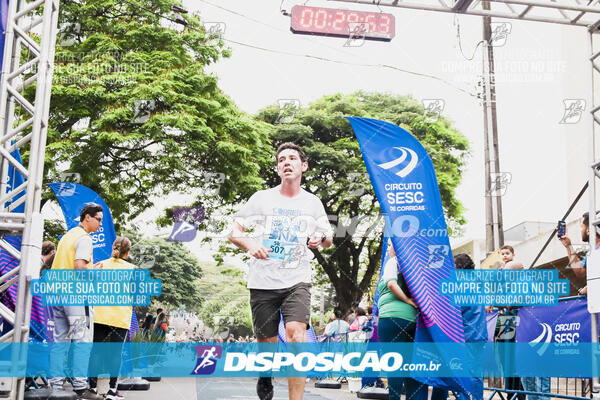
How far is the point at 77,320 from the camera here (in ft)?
19.7

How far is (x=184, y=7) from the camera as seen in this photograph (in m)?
17.6

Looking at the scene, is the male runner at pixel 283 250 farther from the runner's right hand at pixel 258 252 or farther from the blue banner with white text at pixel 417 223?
the blue banner with white text at pixel 417 223

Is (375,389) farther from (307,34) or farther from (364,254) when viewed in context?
(364,254)

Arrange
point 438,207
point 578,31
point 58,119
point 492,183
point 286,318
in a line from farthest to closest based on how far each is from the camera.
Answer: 1. point 578,31
2. point 58,119
3. point 492,183
4. point 438,207
5. point 286,318

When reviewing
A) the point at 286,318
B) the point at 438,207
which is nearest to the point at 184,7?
the point at 438,207

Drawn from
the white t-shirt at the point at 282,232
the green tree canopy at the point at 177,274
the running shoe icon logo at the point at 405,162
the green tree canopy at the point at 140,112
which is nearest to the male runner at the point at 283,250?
the white t-shirt at the point at 282,232

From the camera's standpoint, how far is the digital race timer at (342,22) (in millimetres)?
16344

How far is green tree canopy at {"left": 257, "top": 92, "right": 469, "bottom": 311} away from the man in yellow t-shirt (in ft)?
52.9

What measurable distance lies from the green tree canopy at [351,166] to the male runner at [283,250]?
17.4 m

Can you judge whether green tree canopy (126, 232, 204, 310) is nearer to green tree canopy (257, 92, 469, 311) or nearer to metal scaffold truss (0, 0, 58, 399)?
green tree canopy (257, 92, 469, 311)

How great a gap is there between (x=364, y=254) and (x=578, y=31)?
39.4 feet

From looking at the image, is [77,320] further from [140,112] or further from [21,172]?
[140,112]

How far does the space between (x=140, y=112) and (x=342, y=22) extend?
5923mm

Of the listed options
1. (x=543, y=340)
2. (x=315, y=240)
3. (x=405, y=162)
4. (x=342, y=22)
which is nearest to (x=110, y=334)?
(x=315, y=240)
